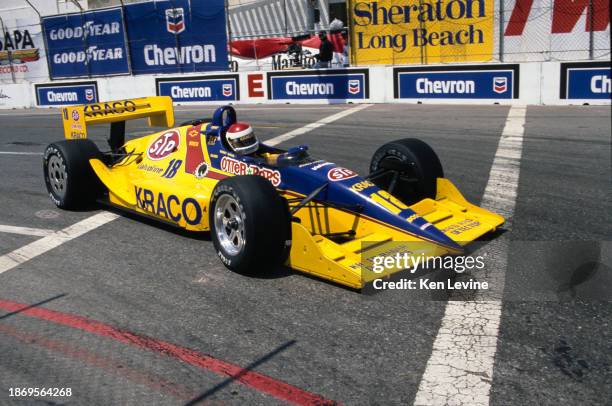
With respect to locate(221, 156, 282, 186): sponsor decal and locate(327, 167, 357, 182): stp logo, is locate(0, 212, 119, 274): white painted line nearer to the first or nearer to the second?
locate(221, 156, 282, 186): sponsor decal

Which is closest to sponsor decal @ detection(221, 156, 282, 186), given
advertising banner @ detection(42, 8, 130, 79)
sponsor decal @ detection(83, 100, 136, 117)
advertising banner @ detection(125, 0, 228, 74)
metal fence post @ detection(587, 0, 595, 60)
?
sponsor decal @ detection(83, 100, 136, 117)

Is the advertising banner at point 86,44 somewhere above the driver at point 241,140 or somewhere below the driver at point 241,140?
above

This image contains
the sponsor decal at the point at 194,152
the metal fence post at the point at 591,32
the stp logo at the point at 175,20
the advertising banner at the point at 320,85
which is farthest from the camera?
the stp logo at the point at 175,20

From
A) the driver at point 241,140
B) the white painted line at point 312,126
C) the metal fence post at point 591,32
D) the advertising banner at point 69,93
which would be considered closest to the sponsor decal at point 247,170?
the driver at point 241,140

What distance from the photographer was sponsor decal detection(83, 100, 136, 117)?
8.43 metres

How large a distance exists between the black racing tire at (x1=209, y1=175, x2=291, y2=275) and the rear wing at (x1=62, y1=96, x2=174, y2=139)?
3.31 meters

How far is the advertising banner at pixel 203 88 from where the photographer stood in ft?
65.9

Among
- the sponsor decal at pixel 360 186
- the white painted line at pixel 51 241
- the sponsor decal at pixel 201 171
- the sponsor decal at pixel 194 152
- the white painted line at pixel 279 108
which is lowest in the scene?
the white painted line at pixel 51 241

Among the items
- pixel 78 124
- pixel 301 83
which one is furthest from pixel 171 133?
pixel 301 83

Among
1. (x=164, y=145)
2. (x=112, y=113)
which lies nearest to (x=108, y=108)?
(x=112, y=113)

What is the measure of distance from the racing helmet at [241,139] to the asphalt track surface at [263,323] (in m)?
1.01

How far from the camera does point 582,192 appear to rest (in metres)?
7.91

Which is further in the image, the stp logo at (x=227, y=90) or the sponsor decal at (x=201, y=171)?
the stp logo at (x=227, y=90)

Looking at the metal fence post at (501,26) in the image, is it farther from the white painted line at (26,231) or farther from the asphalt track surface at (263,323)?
the white painted line at (26,231)
